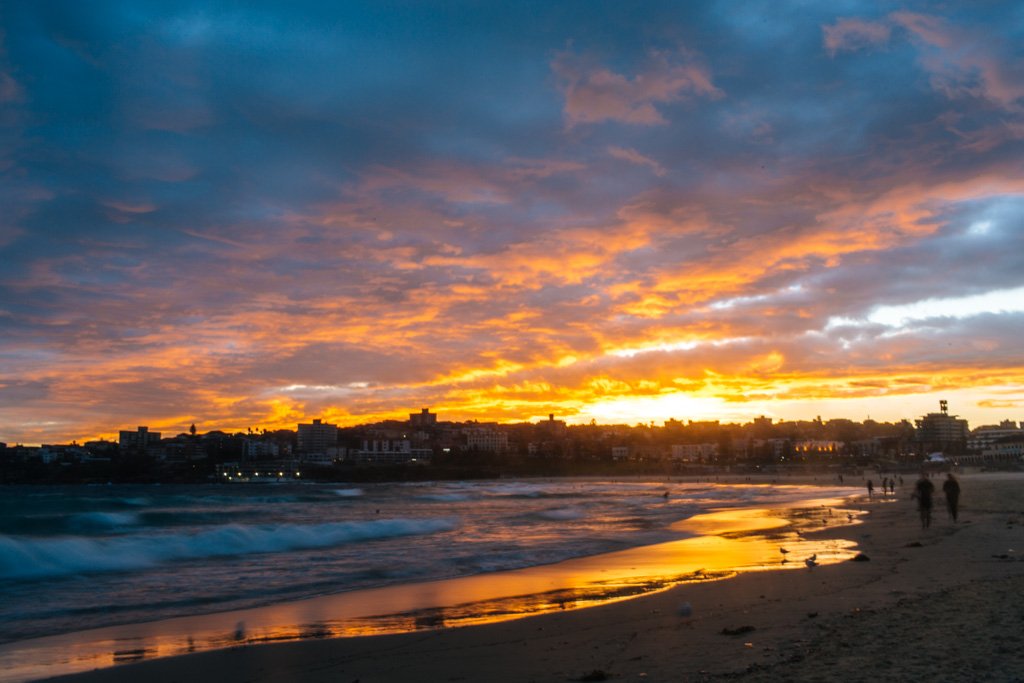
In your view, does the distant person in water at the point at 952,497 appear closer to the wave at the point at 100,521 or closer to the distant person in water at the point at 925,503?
the distant person in water at the point at 925,503

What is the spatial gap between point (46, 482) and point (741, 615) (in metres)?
162

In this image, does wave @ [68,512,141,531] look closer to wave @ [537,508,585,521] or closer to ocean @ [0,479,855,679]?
ocean @ [0,479,855,679]

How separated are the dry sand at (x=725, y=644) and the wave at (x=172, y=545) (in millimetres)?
15306

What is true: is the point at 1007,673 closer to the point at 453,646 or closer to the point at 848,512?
the point at 453,646

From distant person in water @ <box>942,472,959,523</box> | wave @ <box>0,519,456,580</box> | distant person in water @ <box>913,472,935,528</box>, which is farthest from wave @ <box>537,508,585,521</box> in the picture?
distant person in water @ <box>913,472,935,528</box>

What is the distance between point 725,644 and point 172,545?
81.9 feet

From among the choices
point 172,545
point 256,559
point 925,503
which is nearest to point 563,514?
point 172,545

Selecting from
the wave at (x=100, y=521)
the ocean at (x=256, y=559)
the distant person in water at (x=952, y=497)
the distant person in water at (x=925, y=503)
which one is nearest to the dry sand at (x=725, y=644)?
the ocean at (x=256, y=559)

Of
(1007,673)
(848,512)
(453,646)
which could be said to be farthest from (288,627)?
(848,512)

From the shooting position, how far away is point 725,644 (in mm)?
8125

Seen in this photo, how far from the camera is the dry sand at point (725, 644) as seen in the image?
6.82 m

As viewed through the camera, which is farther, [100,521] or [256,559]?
[100,521]

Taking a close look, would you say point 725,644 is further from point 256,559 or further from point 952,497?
point 952,497

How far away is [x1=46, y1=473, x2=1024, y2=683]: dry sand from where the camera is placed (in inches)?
268
